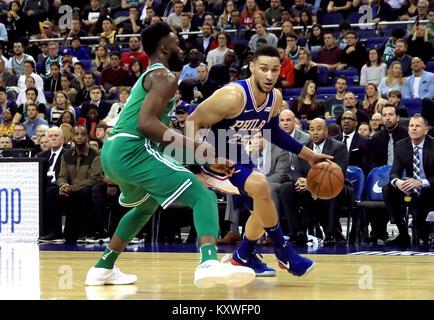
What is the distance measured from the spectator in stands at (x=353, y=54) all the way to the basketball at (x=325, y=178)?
23.3 feet

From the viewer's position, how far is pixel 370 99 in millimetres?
10875

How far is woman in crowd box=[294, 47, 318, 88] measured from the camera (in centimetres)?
1228

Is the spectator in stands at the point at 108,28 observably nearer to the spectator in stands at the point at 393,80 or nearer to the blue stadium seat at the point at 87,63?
the blue stadium seat at the point at 87,63

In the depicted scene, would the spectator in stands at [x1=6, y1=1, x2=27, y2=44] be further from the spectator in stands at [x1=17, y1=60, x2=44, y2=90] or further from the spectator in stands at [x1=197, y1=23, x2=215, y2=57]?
the spectator in stands at [x1=197, y1=23, x2=215, y2=57]

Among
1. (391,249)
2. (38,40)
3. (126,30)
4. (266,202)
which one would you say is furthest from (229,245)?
(38,40)

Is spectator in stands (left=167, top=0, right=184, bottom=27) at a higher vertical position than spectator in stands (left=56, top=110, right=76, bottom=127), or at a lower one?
higher

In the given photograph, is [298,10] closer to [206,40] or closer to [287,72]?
[206,40]

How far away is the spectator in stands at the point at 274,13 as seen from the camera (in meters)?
14.6

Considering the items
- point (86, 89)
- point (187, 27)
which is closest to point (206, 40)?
point (187, 27)

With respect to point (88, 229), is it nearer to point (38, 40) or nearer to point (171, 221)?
point (171, 221)

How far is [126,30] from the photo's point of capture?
15.9m

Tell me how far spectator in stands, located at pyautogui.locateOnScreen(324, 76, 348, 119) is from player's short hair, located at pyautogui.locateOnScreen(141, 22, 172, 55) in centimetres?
653

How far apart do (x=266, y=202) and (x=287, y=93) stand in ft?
23.6

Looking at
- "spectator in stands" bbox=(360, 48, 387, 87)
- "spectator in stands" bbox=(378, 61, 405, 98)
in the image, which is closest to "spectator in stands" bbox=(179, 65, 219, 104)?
"spectator in stands" bbox=(360, 48, 387, 87)
